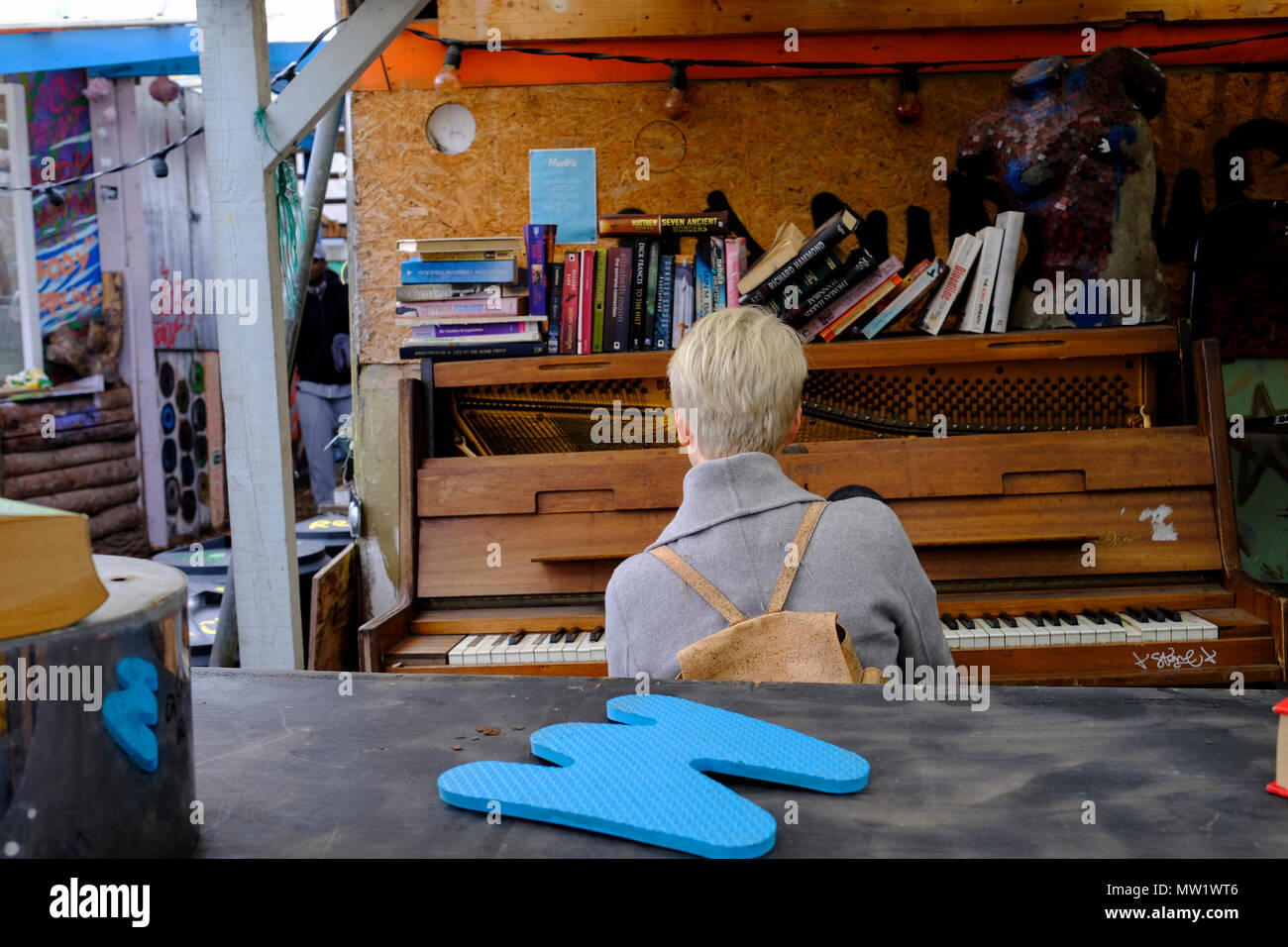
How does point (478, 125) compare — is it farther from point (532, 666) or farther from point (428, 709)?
point (428, 709)

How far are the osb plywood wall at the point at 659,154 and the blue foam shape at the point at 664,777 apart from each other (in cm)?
310

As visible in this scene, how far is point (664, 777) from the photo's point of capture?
2.73ft

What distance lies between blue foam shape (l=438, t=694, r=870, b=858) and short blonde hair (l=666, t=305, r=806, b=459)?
1.03 m

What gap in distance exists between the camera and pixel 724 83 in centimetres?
380

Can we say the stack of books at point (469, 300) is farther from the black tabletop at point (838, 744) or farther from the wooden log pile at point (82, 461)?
the wooden log pile at point (82, 461)

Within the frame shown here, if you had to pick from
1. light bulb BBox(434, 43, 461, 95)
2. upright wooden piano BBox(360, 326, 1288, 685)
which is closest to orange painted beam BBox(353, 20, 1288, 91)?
light bulb BBox(434, 43, 461, 95)

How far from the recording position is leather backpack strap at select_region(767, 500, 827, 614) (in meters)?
1.76

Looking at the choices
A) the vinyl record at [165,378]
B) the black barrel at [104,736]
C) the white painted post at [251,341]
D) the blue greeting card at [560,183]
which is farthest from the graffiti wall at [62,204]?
the black barrel at [104,736]

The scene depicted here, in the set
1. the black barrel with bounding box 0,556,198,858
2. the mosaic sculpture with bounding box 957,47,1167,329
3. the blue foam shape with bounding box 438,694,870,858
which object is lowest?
the blue foam shape with bounding box 438,694,870,858

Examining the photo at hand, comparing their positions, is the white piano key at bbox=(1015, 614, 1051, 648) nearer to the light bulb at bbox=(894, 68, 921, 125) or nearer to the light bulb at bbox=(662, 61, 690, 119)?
the light bulb at bbox=(894, 68, 921, 125)

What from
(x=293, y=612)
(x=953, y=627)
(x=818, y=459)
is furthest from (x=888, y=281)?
(x=293, y=612)

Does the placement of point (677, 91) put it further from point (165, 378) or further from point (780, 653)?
point (165, 378)

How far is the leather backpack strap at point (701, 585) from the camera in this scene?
1739 mm

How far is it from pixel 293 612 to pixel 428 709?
2.06 m
